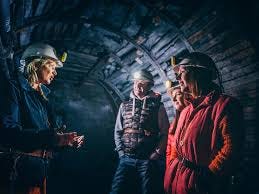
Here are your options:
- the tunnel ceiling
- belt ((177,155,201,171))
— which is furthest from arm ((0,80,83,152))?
belt ((177,155,201,171))

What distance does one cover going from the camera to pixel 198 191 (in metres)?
3.96

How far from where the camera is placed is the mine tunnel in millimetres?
5328

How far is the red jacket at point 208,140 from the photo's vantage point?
3.85 m

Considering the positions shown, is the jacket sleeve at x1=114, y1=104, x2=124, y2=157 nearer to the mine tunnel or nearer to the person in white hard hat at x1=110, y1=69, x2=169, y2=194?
the person in white hard hat at x1=110, y1=69, x2=169, y2=194

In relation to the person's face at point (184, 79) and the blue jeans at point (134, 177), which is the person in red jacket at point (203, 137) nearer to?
the person's face at point (184, 79)

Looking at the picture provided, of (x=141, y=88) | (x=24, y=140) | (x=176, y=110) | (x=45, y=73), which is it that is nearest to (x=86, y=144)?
(x=141, y=88)

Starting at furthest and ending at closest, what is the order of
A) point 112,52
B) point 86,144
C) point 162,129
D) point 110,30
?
point 86,144
point 112,52
point 110,30
point 162,129

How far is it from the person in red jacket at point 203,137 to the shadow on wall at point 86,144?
6453 millimetres

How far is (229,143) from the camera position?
3.84m

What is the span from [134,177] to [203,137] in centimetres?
272

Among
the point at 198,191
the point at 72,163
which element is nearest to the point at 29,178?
the point at 198,191

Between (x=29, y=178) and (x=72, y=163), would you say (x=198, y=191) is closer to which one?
(x=29, y=178)

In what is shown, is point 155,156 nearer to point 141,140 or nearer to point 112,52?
point 141,140

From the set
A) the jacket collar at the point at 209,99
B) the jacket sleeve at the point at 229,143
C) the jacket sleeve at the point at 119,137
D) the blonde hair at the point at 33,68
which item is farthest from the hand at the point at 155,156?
the blonde hair at the point at 33,68
